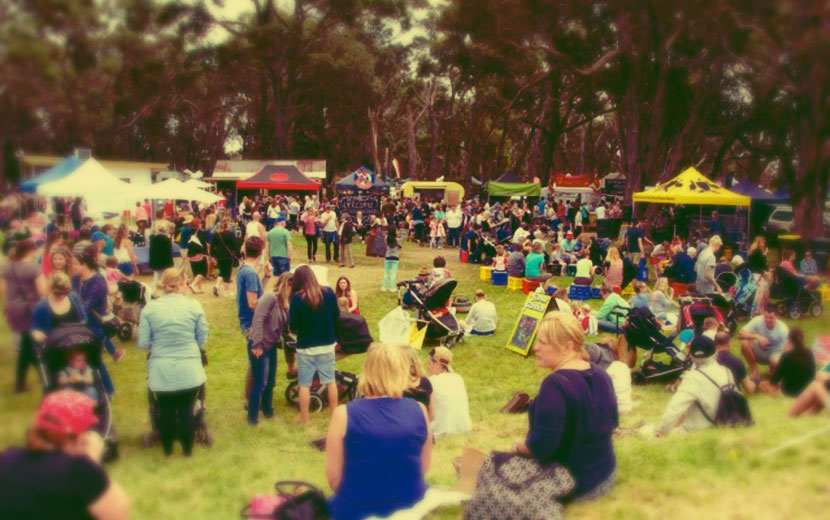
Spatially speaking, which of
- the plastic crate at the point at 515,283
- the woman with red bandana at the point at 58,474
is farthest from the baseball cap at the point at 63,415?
the plastic crate at the point at 515,283

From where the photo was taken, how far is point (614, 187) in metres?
39.2

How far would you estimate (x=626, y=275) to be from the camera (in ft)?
41.8

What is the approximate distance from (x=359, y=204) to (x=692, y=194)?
32.7 ft

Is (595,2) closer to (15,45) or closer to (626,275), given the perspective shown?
(15,45)

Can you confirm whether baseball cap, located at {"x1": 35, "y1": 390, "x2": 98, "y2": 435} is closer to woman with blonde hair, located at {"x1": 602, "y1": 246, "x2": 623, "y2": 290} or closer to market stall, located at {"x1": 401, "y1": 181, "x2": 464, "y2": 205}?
woman with blonde hair, located at {"x1": 602, "y1": 246, "x2": 623, "y2": 290}

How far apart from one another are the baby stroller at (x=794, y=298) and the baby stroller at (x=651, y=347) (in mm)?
2058

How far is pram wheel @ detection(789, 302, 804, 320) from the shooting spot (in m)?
9.45

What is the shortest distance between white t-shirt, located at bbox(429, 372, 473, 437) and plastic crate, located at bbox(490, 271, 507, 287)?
9.31 metres

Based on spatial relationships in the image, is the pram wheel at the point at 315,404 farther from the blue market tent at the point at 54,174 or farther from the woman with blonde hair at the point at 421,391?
the blue market tent at the point at 54,174

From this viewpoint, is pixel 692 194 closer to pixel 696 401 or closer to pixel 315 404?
pixel 696 401

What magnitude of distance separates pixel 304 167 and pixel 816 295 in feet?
112

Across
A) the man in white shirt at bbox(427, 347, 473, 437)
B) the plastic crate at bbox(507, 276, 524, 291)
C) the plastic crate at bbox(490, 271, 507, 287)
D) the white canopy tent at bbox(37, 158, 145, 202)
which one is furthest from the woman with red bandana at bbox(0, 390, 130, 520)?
the plastic crate at bbox(490, 271, 507, 287)

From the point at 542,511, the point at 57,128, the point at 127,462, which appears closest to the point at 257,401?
the point at 127,462

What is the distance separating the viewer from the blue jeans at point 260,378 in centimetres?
642
